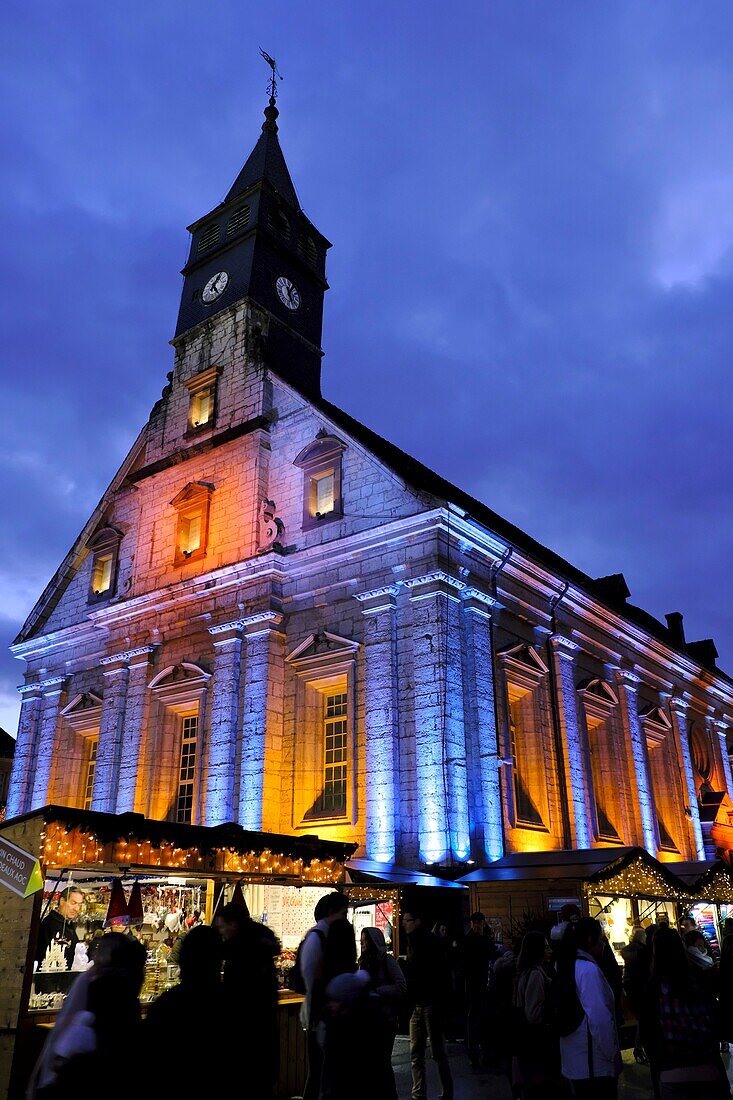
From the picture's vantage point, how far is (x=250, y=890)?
16859 millimetres

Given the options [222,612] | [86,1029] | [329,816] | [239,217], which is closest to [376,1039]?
[86,1029]

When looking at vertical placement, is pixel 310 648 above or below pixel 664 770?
above

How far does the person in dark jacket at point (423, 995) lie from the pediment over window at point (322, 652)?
496 inches

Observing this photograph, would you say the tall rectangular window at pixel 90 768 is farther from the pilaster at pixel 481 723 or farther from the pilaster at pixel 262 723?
the pilaster at pixel 481 723

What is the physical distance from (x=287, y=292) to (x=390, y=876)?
22.3 m

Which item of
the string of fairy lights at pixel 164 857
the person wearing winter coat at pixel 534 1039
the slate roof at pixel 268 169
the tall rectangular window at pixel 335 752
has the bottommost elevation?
the person wearing winter coat at pixel 534 1039

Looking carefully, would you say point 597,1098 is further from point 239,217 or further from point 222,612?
point 239,217

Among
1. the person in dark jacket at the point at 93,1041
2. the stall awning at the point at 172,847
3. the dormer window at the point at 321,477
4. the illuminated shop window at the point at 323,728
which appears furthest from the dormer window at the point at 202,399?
the person in dark jacket at the point at 93,1041

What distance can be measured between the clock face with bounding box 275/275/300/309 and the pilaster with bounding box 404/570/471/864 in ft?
48.2

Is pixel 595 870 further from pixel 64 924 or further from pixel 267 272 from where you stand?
pixel 267 272

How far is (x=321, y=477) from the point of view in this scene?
26141 mm

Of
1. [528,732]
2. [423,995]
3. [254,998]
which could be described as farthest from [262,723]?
[254,998]

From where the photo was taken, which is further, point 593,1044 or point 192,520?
point 192,520

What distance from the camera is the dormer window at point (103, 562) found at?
3077 cm
